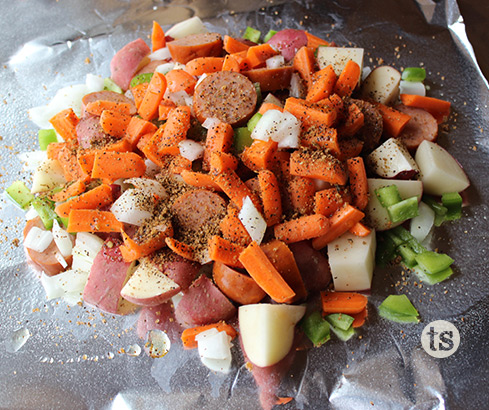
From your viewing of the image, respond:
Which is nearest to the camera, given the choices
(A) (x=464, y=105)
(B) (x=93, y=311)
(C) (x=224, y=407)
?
(C) (x=224, y=407)

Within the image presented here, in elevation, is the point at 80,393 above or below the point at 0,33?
below

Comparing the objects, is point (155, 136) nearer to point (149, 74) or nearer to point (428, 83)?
point (149, 74)

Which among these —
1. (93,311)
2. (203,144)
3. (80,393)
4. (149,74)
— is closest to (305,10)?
(149,74)

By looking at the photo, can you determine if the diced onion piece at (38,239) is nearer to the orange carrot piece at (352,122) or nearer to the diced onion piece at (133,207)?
the diced onion piece at (133,207)

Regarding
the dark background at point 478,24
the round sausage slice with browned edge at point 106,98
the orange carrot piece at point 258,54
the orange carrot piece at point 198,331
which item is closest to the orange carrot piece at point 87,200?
the round sausage slice with browned edge at point 106,98

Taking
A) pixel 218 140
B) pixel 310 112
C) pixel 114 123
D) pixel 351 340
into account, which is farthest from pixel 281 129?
pixel 351 340

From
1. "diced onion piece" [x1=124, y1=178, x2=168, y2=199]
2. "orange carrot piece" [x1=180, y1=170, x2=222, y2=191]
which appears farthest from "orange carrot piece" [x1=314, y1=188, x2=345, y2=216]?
"diced onion piece" [x1=124, y1=178, x2=168, y2=199]
